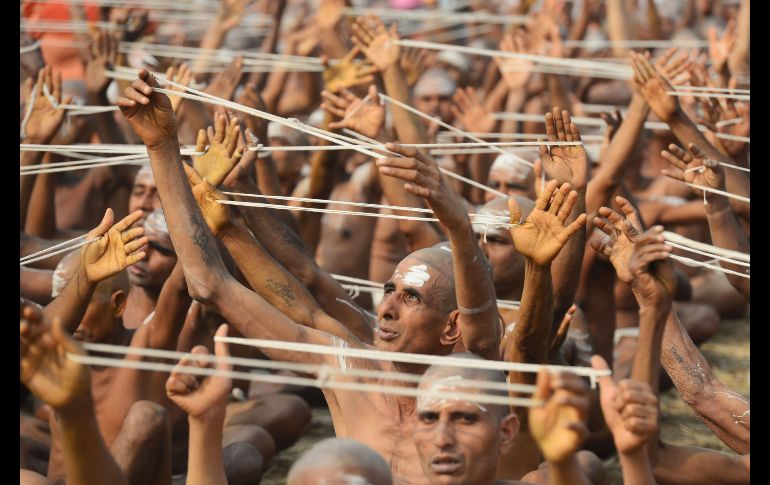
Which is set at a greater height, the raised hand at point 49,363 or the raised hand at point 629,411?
the raised hand at point 49,363

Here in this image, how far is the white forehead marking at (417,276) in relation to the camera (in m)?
4.50

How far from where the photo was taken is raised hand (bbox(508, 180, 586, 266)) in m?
4.20

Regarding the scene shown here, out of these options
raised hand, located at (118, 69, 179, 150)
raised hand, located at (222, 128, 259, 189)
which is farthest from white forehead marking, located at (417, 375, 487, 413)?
raised hand, located at (222, 128, 259, 189)

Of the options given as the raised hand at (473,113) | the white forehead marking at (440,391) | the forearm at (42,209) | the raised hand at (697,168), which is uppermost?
the raised hand at (697,168)

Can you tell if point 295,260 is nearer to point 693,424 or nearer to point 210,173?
point 210,173

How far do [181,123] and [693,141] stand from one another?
2.99 m

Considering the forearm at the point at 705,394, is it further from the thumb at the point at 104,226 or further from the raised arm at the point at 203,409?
the thumb at the point at 104,226

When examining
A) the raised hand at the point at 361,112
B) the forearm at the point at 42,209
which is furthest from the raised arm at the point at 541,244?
the forearm at the point at 42,209

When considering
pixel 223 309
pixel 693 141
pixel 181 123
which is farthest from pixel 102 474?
pixel 181 123

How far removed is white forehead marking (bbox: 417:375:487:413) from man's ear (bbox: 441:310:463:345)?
0.76 m

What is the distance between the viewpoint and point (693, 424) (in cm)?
687

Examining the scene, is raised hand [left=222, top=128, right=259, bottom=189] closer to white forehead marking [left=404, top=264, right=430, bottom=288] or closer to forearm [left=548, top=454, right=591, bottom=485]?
white forehead marking [left=404, top=264, right=430, bottom=288]

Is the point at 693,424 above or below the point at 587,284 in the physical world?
below

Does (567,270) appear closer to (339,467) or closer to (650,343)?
(650,343)
